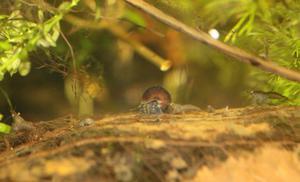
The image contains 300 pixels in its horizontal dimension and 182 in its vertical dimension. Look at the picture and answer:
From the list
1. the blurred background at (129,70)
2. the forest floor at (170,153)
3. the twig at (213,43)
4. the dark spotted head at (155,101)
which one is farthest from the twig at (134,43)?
the forest floor at (170,153)

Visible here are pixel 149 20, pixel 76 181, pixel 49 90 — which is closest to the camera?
pixel 76 181

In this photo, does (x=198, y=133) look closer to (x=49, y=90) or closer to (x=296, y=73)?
(x=296, y=73)

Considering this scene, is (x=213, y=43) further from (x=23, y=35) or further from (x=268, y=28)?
(x=23, y=35)

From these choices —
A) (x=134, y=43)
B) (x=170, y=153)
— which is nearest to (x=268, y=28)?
(x=170, y=153)

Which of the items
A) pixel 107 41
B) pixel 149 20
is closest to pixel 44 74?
pixel 107 41

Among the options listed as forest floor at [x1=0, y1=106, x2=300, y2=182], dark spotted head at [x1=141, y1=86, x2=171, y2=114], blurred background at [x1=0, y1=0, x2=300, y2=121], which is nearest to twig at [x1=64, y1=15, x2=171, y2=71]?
blurred background at [x1=0, y1=0, x2=300, y2=121]

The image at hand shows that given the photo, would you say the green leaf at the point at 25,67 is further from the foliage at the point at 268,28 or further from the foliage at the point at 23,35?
the foliage at the point at 268,28
